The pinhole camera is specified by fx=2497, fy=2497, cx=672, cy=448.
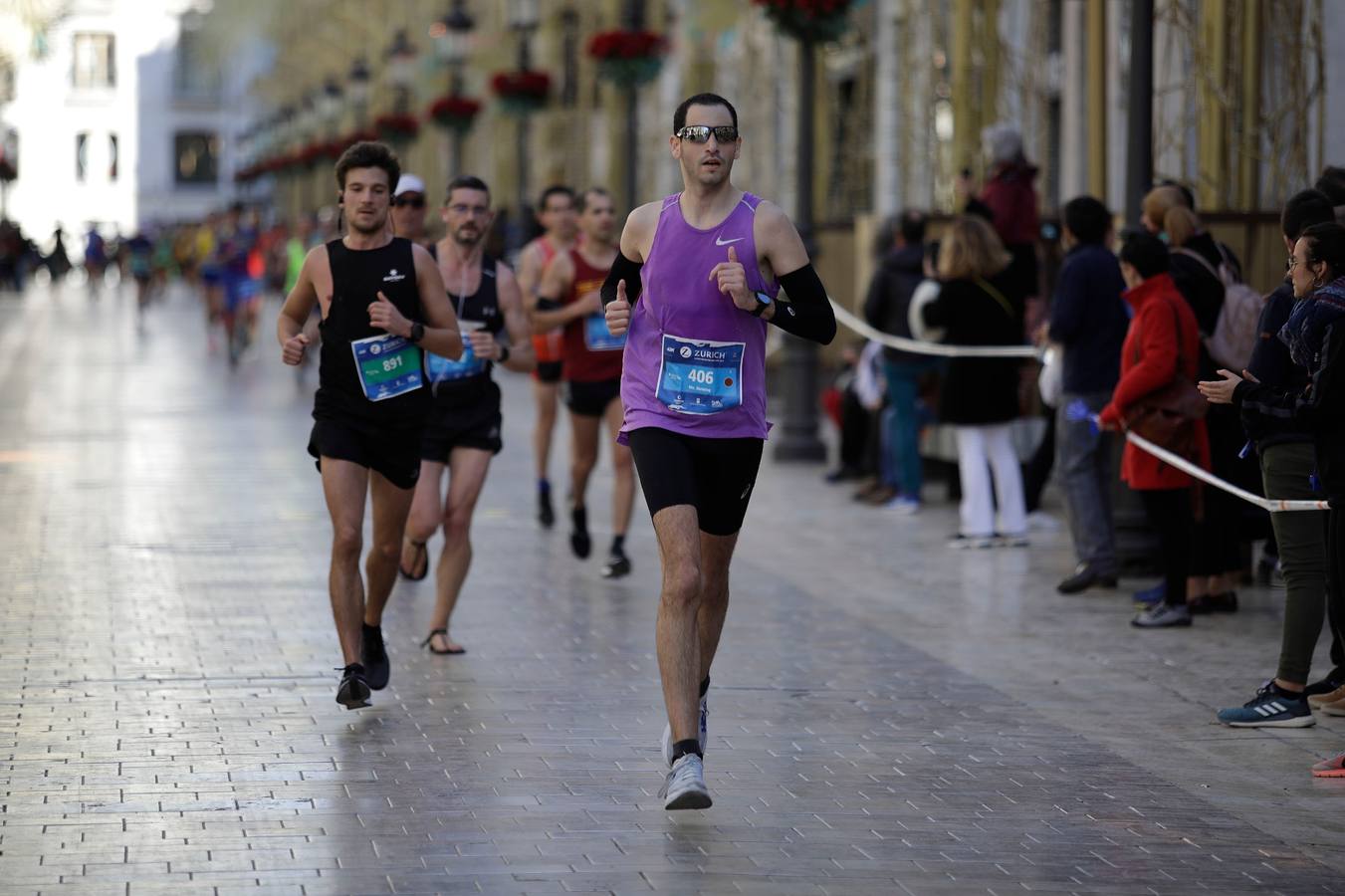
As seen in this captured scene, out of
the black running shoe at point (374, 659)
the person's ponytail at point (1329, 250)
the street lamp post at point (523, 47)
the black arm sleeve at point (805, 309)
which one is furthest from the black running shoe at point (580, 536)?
the street lamp post at point (523, 47)

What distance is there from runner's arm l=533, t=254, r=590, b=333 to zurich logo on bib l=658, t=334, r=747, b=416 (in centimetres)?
560

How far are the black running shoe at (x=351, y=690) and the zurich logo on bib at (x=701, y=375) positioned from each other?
1.96m

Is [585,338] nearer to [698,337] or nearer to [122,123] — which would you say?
[698,337]

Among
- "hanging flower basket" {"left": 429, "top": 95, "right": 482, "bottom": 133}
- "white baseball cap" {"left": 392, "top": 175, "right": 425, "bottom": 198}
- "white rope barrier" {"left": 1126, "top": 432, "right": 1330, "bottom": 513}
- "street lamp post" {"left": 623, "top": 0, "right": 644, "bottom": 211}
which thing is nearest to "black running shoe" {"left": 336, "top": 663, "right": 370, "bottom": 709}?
"white baseball cap" {"left": 392, "top": 175, "right": 425, "bottom": 198}

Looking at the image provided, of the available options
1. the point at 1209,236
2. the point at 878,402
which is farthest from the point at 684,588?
the point at 878,402

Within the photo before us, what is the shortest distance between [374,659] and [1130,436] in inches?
147

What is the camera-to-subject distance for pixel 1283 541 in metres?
8.73

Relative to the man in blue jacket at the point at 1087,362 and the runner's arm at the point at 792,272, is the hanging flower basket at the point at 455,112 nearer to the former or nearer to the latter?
the man in blue jacket at the point at 1087,362

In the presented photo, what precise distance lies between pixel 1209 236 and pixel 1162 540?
1.43 m

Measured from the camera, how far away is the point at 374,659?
8.98 meters

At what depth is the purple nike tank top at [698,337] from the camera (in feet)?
23.6

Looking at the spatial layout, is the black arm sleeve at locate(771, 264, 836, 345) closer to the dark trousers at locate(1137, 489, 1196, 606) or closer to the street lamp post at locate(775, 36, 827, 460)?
the dark trousers at locate(1137, 489, 1196, 606)

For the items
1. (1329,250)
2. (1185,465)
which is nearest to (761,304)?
(1329,250)

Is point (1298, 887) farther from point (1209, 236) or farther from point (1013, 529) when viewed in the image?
point (1013, 529)
